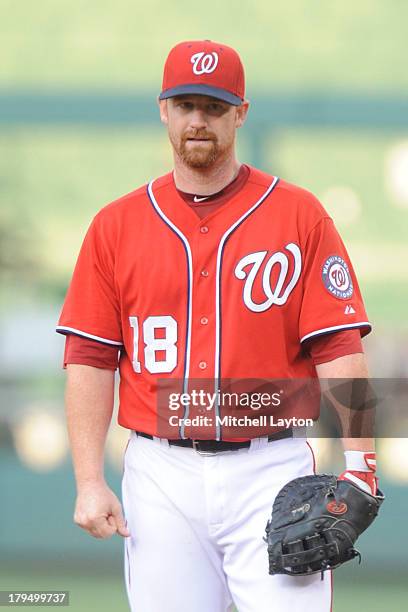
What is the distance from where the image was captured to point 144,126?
605 centimetres

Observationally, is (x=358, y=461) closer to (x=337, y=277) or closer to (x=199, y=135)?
(x=337, y=277)

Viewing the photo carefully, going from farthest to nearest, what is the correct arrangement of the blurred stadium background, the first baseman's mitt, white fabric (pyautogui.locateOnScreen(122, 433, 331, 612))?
the blurred stadium background, white fabric (pyautogui.locateOnScreen(122, 433, 331, 612)), the first baseman's mitt

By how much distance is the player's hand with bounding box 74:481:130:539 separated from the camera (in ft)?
9.46

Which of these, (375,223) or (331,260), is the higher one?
(375,223)

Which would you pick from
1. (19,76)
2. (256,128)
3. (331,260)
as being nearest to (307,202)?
(331,260)

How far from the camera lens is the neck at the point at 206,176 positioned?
2992 millimetres

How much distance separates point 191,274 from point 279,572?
0.70 metres

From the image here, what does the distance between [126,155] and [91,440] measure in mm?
3275

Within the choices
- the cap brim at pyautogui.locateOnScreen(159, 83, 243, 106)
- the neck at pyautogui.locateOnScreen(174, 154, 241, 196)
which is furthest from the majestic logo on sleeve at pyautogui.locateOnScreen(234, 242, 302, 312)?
the cap brim at pyautogui.locateOnScreen(159, 83, 243, 106)

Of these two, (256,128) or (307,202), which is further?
(256,128)

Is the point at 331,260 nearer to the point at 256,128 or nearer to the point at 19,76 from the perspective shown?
the point at 256,128

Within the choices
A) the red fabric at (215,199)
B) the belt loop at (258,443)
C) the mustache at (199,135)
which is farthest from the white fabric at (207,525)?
the mustache at (199,135)

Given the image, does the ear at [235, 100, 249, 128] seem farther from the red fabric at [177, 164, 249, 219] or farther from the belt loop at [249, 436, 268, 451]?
the belt loop at [249, 436, 268, 451]

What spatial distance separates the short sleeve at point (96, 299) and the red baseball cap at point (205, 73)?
384 mm
